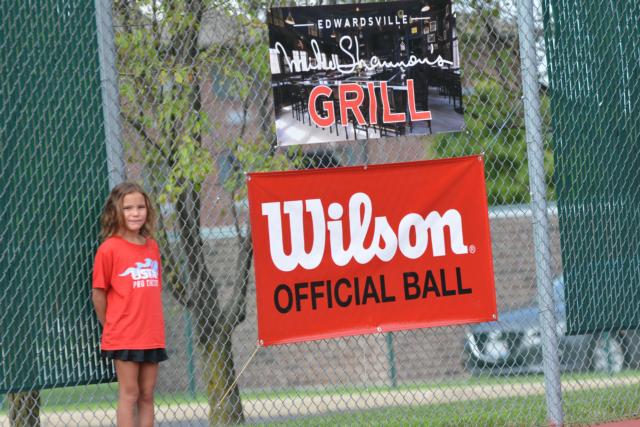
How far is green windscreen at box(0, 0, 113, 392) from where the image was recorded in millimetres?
5355

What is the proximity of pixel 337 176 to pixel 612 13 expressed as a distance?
2.38 metres

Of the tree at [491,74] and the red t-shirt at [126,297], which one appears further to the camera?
the tree at [491,74]

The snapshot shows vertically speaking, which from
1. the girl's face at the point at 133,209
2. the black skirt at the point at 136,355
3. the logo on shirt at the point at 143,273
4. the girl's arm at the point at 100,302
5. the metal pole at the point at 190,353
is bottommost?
the metal pole at the point at 190,353

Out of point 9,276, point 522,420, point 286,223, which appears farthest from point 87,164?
point 522,420

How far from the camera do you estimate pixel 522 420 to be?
258 inches

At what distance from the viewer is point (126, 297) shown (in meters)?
5.20

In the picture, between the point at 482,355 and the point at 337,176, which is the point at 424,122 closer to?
the point at 337,176

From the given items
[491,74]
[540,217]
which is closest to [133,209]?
[540,217]

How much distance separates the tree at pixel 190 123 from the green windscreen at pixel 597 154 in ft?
6.64

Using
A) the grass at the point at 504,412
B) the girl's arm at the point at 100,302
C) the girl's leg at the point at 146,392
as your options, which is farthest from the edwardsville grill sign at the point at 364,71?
the grass at the point at 504,412

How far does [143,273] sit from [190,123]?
1.96m

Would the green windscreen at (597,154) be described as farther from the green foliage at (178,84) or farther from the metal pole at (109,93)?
the metal pole at (109,93)

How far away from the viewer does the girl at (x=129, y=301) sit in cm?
521

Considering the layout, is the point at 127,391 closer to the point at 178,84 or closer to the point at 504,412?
the point at 178,84
